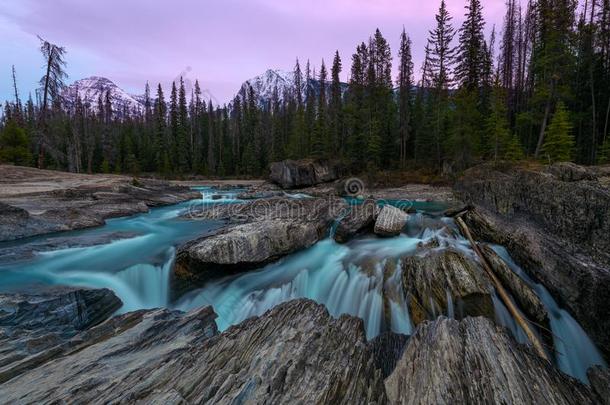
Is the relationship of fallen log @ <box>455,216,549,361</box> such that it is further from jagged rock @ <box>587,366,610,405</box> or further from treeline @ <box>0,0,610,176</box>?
treeline @ <box>0,0,610,176</box>

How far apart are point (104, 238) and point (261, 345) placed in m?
9.82

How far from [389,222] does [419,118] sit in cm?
3196

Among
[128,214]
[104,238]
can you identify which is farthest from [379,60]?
[104,238]

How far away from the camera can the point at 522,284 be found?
6.05 meters

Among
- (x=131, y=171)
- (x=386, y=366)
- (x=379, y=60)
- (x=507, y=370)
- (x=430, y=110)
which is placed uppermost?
(x=379, y=60)

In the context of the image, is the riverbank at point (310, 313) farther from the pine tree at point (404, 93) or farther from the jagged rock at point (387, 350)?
the pine tree at point (404, 93)

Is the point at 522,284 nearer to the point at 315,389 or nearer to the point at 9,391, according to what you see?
the point at 315,389

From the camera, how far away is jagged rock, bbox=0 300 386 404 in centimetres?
279

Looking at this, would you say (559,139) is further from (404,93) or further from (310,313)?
(310,313)

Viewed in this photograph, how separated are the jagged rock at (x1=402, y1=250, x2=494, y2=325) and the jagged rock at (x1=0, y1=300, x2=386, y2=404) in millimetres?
2162

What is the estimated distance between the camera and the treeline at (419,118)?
25766 mm

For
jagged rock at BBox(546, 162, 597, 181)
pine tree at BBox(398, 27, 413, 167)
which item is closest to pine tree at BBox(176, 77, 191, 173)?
pine tree at BBox(398, 27, 413, 167)

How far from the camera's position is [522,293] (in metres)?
5.92

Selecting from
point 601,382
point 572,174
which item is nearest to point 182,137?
point 572,174
